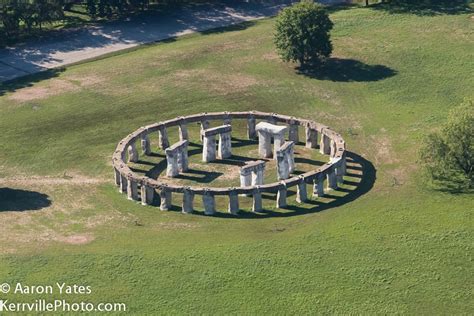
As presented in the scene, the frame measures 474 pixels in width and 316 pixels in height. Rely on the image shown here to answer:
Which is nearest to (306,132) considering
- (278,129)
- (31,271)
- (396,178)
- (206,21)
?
(278,129)

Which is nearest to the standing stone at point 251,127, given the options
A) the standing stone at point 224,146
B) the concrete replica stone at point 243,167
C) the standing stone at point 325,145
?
the concrete replica stone at point 243,167

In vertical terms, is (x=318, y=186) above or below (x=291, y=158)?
below

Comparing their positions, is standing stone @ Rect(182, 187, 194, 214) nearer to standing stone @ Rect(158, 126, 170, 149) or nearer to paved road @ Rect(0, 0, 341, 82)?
standing stone @ Rect(158, 126, 170, 149)

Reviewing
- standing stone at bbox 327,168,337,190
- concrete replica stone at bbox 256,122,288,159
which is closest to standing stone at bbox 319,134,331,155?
concrete replica stone at bbox 256,122,288,159

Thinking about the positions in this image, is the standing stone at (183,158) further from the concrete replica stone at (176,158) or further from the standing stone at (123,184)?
the standing stone at (123,184)

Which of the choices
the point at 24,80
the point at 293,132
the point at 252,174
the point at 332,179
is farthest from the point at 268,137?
the point at 24,80

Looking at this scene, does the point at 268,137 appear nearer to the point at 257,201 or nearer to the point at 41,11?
the point at 257,201
